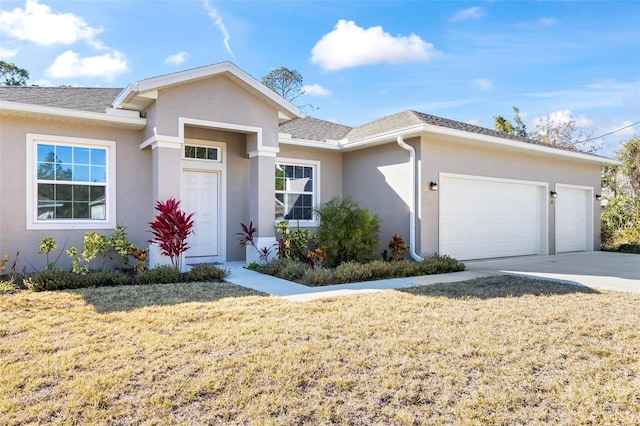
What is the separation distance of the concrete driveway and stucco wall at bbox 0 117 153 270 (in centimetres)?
787

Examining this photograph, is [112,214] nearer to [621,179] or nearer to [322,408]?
[322,408]

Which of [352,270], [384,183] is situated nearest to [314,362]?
[352,270]

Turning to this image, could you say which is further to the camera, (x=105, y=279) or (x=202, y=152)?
(x=202, y=152)

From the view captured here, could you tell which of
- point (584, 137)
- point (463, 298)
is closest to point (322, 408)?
point (463, 298)

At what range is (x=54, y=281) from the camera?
6906 mm

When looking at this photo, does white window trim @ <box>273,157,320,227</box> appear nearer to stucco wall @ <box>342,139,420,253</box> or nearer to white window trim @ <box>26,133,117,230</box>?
stucco wall @ <box>342,139,420,253</box>

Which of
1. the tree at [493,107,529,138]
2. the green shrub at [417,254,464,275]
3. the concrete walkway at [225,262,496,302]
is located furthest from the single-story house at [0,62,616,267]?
the tree at [493,107,529,138]

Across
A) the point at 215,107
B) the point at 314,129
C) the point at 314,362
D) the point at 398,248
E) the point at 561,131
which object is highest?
the point at 561,131

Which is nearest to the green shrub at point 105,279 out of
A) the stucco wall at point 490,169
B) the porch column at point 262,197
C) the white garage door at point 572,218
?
the porch column at point 262,197

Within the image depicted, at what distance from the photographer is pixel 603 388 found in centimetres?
334

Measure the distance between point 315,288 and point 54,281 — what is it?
4362 mm

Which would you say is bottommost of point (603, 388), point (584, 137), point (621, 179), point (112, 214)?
point (603, 388)

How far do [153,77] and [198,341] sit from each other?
5889 mm

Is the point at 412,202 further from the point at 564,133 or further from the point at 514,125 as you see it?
the point at 564,133
